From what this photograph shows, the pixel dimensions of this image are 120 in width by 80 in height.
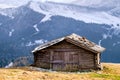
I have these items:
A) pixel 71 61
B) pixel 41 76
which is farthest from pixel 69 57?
pixel 41 76

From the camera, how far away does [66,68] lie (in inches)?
2090

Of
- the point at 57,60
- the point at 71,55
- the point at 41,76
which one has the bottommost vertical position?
the point at 41,76

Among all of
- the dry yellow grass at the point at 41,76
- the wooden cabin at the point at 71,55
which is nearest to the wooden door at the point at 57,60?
the wooden cabin at the point at 71,55

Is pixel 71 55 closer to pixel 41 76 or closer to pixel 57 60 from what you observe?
pixel 57 60

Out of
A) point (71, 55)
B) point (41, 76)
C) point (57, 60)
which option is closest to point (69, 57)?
point (71, 55)

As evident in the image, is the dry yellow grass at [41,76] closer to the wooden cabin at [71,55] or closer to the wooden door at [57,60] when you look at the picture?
the wooden cabin at [71,55]

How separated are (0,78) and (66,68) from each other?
80.3 ft

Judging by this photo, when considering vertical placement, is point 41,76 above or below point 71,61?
below

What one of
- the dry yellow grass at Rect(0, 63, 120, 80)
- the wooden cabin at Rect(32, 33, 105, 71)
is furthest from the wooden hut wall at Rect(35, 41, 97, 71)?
the dry yellow grass at Rect(0, 63, 120, 80)

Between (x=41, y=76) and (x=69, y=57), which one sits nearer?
(x=41, y=76)

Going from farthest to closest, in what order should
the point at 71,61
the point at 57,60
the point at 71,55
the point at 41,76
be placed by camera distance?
the point at 57,60 < the point at 71,55 < the point at 71,61 < the point at 41,76

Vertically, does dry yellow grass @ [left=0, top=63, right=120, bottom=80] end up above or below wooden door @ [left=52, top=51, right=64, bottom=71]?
below

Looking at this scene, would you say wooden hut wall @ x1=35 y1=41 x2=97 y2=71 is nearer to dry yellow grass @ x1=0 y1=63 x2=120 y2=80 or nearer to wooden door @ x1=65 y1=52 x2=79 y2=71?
wooden door @ x1=65 y1=52 x2=79 y2=71

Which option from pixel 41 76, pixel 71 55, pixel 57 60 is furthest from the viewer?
pixel 57 60
